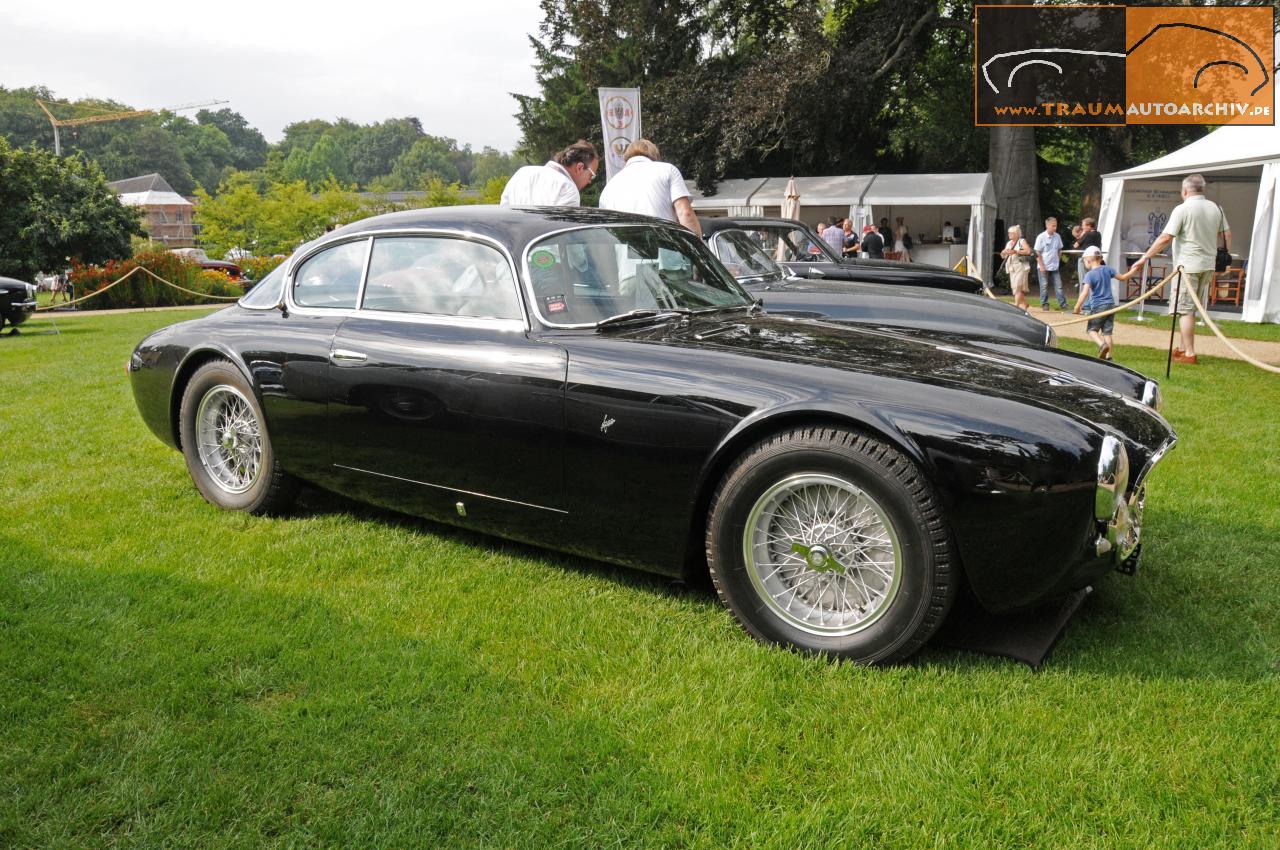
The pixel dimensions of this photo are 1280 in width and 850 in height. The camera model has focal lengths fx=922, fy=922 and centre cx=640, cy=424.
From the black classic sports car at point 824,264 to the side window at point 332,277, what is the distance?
458cm

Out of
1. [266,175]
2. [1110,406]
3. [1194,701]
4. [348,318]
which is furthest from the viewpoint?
[266,175]

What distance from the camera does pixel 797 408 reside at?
9.63 ft

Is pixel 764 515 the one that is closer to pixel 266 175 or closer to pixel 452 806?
pixel 452 806

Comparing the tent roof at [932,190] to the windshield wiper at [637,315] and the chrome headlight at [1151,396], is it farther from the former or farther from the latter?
the windshield wiper at [637,315]

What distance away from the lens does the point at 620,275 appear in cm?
388

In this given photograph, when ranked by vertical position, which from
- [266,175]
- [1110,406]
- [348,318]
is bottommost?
[1110,406]

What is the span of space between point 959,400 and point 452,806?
1.85m

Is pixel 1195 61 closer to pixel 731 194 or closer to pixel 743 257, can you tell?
pixel 731 194

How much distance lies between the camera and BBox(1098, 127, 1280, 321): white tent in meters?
14.2

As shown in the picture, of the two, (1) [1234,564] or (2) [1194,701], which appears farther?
(1) [1234,564]

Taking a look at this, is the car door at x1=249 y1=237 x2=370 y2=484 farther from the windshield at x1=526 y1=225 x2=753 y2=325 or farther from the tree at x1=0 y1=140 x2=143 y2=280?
the tree at x1=0 y1=140 x2=143 y2=280

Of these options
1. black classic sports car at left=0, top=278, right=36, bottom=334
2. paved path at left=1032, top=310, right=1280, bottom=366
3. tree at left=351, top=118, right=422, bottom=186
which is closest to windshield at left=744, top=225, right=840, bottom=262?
paved path at left=1032, top=310, right=1280, bottom=366

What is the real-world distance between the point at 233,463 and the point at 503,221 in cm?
192

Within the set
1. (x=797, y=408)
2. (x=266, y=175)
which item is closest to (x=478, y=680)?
(x=797, y=408)
